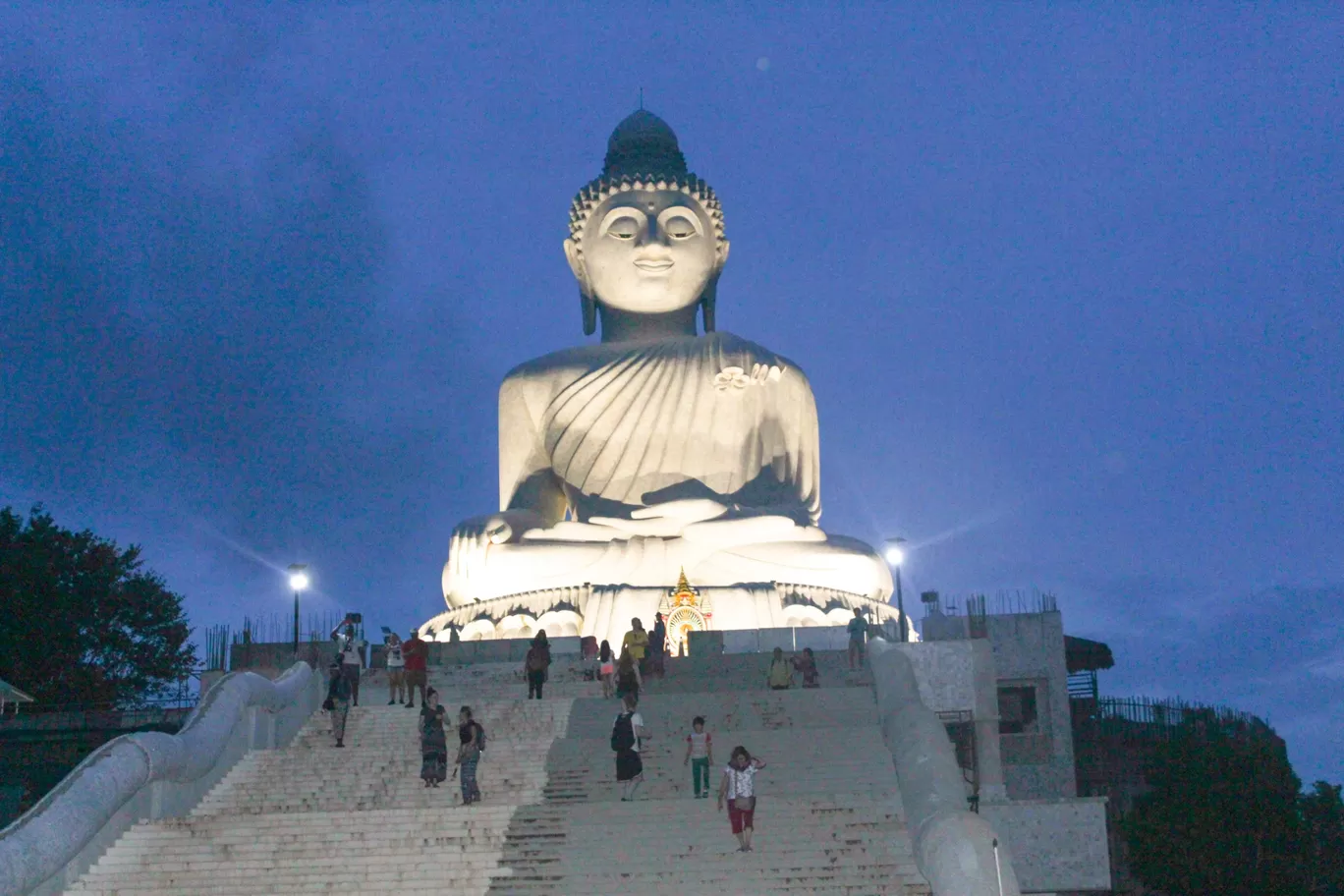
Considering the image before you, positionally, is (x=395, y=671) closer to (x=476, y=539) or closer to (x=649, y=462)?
(x=476, y=539)

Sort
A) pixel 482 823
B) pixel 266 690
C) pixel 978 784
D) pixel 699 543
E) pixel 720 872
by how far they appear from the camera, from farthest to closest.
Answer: pixel 699 543 → pixel 978 784 → pixel 266 690 → pixel 482 823 → pixel 720 872

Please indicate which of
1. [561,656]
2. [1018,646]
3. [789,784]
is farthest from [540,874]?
[1018,646]

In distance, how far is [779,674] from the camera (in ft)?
51.5

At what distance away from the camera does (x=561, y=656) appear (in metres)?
18.3

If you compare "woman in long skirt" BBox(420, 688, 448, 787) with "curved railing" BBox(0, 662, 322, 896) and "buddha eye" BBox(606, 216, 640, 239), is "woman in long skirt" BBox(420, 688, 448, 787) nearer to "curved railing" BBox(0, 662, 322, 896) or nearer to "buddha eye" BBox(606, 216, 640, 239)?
"curved railing" BBox(0, 662, 322, 896)

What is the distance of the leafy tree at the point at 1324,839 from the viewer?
2036 centimetres

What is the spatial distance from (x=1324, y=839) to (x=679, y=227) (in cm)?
1120

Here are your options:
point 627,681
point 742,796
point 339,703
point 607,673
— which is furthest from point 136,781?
point 607,673

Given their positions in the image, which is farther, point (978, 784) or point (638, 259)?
point (638, 259)

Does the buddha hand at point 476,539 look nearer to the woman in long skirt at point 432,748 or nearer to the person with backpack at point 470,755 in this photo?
the woman in long skirt at point 432,748

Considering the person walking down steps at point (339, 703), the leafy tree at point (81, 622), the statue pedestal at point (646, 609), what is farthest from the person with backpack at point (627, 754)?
the leafy tree at point (81, 622)

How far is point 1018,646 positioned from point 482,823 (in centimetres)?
806

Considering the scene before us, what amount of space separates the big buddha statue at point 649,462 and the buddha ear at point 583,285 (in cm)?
3

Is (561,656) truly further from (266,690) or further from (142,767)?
(142,767)
